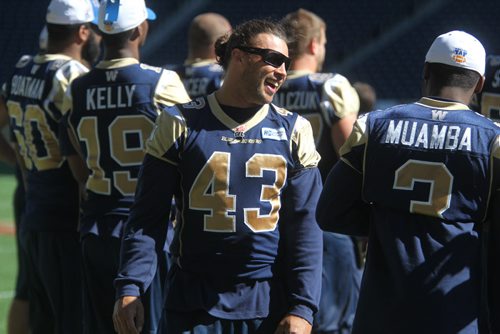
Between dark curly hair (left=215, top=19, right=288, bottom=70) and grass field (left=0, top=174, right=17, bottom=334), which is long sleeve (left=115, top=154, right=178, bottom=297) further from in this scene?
grass field (left=0, top=174, right=17, bottom=334)

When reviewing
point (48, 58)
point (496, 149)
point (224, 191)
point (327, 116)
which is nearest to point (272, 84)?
point (224, 191)

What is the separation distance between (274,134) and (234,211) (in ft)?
1.01

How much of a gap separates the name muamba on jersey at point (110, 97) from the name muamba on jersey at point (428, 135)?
1.56 meters

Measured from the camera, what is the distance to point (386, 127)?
351cm

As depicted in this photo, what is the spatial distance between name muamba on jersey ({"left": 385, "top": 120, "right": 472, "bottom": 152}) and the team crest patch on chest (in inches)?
14.5

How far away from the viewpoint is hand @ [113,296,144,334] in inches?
135

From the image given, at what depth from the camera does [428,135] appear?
3.46 meters

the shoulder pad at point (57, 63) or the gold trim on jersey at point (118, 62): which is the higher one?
the gold trim on jersey at point (118, 62)

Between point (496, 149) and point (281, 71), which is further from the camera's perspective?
point (281, 71)

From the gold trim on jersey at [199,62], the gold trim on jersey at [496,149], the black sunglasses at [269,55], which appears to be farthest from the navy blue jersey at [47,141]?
the gold trim on jersey at [496,149]

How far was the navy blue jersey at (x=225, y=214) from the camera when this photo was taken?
3.52 m

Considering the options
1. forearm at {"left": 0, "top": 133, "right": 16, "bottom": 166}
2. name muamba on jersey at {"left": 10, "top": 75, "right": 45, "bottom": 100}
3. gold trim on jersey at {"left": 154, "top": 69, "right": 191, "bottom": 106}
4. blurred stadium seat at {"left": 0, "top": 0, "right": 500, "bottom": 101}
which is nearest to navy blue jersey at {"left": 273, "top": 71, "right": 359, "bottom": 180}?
gold trim on jersey at {"left": 154, "top": 69, "right": 191, "bottom": 106}

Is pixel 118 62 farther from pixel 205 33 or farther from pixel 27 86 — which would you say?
pixel 205 33

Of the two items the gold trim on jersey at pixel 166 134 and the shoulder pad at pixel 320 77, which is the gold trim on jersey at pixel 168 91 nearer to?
the shoulder pad at pixel 320 77
